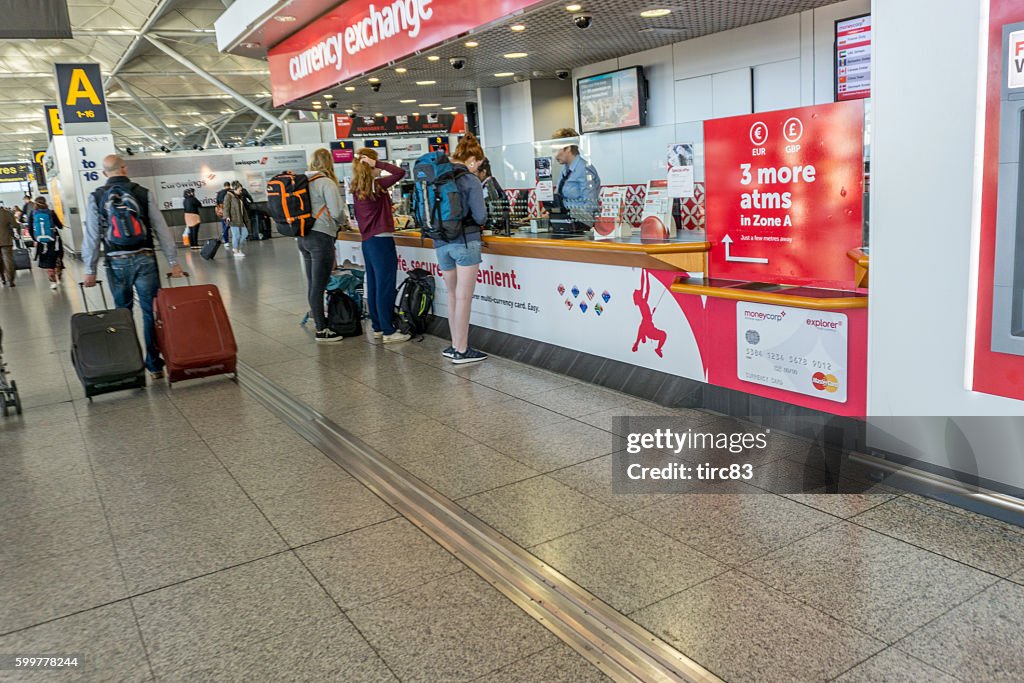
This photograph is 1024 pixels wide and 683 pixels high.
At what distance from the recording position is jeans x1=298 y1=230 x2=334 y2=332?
679 cm

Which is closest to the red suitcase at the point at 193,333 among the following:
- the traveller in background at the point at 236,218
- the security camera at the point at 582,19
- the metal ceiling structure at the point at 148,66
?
the security camera at the point at 582,19

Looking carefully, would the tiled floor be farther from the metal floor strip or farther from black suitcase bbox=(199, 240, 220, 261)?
black suitcase bbox=(199, 240, 220, 261)

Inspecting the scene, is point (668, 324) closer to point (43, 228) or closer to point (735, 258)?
point (735, 258)

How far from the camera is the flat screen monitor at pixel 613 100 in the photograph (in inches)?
320

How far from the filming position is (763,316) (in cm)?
386

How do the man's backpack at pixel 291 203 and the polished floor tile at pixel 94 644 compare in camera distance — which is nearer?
the polished floor tile at pixel 94 644

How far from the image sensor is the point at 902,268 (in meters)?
3.12

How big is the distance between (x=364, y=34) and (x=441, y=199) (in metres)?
2.80

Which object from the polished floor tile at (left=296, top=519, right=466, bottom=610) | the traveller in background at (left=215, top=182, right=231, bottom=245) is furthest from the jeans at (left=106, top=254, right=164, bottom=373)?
the traveller in background at (left=215, top=182, right=231, bottom=245)

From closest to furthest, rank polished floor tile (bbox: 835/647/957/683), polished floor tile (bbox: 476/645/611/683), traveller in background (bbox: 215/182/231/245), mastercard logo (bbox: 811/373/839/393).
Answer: polished floor tile (bbox: 835/647/957/683), polished floor tile (bbox: 476/645/611/683), mastercard logo (bbox: 811/373/839/393), traveller in background (bbox: 215/182/231/245)

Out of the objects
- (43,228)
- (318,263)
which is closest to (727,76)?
(318,263)

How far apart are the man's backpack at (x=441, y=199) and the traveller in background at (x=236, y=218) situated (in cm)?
1292

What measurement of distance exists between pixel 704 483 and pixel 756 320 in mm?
929

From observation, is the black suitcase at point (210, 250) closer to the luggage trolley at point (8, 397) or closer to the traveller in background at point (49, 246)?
the traveller in background at point (49, 246)
